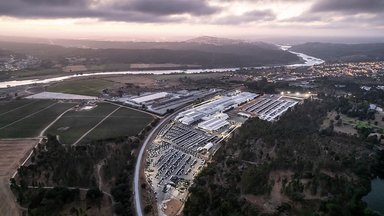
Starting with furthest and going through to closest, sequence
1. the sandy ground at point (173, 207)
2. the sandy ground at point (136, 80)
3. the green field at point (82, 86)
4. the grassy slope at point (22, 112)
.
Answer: the sandy ground at point (136, 80), the green field at point (82, 86), the grassy slope at point (22, 112), the sandy ground at point (173, 207)

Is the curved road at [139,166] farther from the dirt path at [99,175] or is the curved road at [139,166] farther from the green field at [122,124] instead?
the dirt path at [99,175]

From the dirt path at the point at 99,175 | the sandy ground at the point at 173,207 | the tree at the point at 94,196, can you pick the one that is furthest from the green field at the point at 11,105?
the sandy ground at the point at 173,207

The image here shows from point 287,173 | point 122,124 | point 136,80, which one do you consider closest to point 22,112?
point 122,124

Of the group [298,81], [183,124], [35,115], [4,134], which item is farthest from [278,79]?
[4,134]

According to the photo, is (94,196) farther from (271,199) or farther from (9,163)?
(271,199)

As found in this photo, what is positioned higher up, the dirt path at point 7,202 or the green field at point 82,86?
the green field at point 82,86
